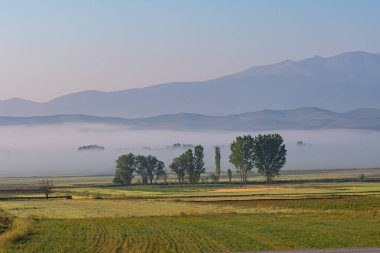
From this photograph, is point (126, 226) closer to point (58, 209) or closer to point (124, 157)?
point (58, 209)

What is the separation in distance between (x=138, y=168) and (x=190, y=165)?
588 inches

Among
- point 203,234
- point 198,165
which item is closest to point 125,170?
point 198,165

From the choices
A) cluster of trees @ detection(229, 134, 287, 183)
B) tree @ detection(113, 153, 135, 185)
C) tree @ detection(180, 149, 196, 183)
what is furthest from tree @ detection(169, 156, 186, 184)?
cluster of trees @ detection(229, 134, 287, 183)

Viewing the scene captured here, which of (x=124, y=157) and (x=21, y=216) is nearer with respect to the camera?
(x=21, y=216)

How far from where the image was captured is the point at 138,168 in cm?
18900

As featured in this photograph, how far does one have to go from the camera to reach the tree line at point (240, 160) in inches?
7003

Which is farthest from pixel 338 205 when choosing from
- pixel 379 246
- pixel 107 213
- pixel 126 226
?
pixel 379 246

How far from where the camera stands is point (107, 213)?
262 ft

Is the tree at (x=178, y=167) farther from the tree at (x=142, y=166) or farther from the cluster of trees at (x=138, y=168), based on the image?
the tree at (x=142, y=166)

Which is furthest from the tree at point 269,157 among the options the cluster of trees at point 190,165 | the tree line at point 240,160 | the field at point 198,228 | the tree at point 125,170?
the field at point 198,228

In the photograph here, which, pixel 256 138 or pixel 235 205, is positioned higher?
pixel 256 138

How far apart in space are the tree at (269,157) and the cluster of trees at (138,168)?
79.2 feet

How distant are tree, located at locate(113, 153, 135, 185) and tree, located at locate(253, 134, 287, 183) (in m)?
29.8

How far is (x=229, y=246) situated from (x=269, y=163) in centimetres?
13464
